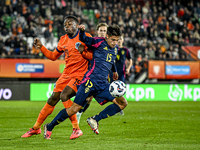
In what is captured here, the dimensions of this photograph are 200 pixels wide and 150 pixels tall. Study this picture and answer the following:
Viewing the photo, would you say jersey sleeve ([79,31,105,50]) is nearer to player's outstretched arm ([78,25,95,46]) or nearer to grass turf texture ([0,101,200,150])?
player's outstretched arm ([78,25,95,46])

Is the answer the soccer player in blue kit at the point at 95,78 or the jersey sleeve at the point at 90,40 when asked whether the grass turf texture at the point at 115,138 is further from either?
the jersey sleeve at the point at 90,40

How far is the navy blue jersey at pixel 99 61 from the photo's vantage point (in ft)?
21.1

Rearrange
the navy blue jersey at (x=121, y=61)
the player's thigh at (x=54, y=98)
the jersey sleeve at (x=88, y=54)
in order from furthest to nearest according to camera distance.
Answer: the navy blue jersey at (x=121, y=61)
the player's thigh at (x=54, y=98)
the jersey sleeve at (x=88, y=54)

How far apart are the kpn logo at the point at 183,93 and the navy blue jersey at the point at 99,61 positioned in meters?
13.5

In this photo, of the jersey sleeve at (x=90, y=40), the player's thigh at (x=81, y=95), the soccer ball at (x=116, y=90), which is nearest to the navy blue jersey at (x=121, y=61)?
the soccer ball at (x=116, y=90)

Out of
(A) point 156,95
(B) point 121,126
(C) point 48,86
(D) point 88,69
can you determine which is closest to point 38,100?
(C) point 48,86

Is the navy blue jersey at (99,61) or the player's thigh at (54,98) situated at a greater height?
the navy blue jersey at (99,61)

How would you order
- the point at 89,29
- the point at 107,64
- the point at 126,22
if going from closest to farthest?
the point at 107,64, the point at 89,29, the point at 126,22

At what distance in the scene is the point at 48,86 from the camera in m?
18.1

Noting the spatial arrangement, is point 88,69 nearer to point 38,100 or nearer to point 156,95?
point 38,100

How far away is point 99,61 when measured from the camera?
650 centimetres

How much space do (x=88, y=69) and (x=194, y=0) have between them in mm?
24288

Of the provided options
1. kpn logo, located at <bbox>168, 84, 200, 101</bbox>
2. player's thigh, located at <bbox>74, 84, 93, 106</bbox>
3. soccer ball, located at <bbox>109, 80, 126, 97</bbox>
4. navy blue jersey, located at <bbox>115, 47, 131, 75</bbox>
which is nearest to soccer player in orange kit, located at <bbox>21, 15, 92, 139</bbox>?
player's thigh, located at <bbox>74, 84, 93, 106</bbox>

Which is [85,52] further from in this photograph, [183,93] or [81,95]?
[183,93]
